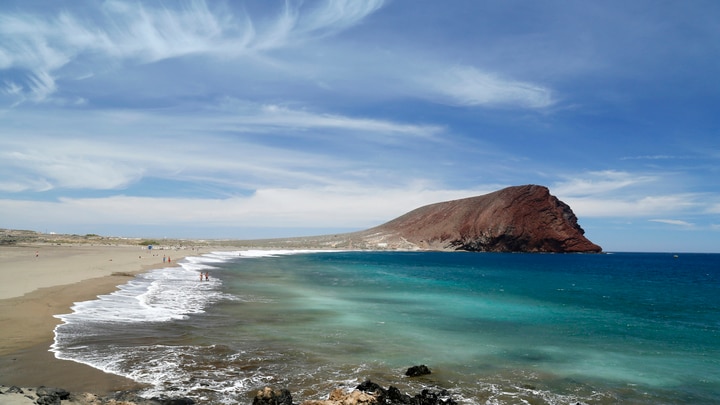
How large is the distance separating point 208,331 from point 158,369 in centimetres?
508

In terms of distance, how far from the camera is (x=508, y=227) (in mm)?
155125

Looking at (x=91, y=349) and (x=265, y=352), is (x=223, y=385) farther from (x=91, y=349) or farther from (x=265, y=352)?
(x=91, y=349)

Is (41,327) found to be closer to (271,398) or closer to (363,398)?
(271,398)

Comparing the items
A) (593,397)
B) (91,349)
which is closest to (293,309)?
(91,349)

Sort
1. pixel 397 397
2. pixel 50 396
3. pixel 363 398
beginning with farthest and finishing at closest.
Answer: pixel 397 397, pixel 363 398, pixel 50 396

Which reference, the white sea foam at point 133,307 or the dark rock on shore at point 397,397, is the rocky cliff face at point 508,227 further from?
the dark rock on shore at point 397,397

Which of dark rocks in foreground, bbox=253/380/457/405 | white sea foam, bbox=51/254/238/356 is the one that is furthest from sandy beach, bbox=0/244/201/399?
dark rocks in foreground, bbox=253/380/457/405

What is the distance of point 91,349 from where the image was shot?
41.8ft

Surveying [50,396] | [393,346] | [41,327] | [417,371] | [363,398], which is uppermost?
[50,396]

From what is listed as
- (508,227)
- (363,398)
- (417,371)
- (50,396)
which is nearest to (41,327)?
(50,396)

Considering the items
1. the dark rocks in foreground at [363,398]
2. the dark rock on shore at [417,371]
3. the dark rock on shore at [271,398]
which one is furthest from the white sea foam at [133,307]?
the dark rock on shore at [417,371]

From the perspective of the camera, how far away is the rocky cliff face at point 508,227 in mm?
153750

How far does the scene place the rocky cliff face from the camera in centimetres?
15375

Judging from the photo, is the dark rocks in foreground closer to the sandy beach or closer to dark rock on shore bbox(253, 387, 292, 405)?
dark rock on shore bbox(253, 387, 292, 405)
